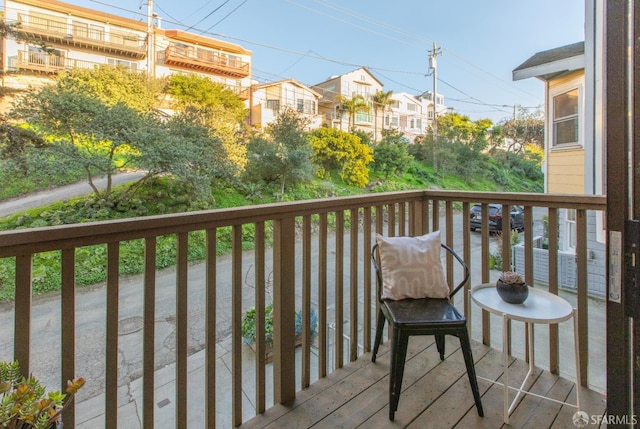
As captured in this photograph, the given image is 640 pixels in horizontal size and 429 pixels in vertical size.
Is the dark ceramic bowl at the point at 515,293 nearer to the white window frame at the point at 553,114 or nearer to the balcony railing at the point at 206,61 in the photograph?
the white window frame at the point at 553,114

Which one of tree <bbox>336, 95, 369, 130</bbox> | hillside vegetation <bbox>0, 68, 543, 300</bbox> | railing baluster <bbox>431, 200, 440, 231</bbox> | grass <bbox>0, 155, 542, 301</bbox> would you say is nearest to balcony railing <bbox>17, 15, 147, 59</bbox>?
hillside vegetation <bbox>0, 68, 543, 300</bbox>

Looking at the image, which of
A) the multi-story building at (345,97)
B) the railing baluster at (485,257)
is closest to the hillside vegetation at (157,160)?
the railing baluster at (485,257)

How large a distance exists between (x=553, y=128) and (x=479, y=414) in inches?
223

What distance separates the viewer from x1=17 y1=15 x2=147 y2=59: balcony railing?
10.5 m

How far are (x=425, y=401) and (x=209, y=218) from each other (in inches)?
52.1

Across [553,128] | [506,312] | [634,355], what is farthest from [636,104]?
[553,128]

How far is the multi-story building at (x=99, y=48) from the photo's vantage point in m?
8.20

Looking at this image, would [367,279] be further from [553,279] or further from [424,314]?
[553,279]

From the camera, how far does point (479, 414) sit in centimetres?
145

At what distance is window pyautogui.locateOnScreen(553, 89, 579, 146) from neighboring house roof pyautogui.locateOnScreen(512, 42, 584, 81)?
0.39 metres

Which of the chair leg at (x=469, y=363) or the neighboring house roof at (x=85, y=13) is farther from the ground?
the neighboring house roof at (x=85, y=13)

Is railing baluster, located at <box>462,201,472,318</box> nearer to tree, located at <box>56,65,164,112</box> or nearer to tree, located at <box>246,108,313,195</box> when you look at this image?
tree, located at <box>246,108,313,195</box>

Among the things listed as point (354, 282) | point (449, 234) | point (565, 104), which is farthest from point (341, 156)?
→ point (354, 282)

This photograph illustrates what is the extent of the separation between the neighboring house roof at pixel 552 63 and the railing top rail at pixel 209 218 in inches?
173
